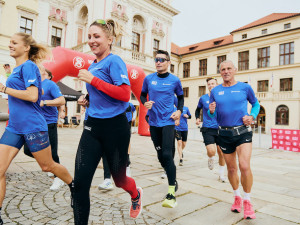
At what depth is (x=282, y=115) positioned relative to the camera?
2873cm

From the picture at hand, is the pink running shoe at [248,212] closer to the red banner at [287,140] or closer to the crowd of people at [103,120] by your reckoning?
the crowd of people at [103,120]

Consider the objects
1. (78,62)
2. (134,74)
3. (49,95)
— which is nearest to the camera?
(49,95)

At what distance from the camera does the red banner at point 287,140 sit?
10.7 meters

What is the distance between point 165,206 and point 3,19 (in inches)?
832

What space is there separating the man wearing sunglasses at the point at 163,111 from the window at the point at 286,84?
3042 cm

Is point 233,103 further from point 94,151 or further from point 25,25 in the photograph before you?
point 25,25

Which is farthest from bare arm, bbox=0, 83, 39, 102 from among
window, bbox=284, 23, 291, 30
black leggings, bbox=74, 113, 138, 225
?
window, bbox=284, 23, 291, 30

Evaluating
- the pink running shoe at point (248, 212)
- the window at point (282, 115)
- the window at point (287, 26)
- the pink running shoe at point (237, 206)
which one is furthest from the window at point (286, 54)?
the pink running shoe at point (248, 212)

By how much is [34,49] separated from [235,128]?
267 centimetres

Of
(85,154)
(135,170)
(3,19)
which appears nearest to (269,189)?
(135,170)

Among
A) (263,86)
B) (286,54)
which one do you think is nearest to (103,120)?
(263,86)

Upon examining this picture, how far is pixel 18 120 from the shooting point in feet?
7.54

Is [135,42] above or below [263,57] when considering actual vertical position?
below

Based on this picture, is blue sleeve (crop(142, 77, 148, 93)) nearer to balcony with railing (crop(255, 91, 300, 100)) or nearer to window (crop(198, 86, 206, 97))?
balcony with railing (crop(255, 91, 300, 100))
